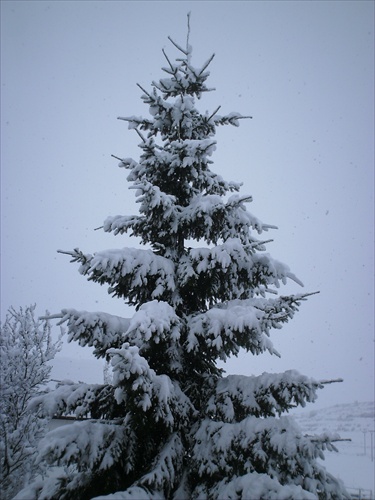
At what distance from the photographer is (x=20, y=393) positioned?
10.8 metres

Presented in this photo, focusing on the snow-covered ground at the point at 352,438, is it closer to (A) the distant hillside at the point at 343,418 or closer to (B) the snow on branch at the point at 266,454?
(A) the distant hillside at the point at 343,418

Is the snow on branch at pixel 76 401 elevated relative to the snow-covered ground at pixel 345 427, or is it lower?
elevated

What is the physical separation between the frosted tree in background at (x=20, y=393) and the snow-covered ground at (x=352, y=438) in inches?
1506

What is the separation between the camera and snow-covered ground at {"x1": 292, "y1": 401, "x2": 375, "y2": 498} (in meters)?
49.9

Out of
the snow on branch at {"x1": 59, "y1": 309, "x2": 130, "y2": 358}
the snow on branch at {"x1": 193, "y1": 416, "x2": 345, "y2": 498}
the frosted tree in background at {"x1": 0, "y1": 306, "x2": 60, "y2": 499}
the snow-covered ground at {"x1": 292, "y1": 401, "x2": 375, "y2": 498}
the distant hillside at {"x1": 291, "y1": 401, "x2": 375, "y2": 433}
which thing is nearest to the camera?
the snow on branch at {"x1": 193, "y1": 416, "x2": 345, "y2": 498}

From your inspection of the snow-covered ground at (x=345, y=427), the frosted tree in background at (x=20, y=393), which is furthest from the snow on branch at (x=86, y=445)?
the snow-covered ground at (x=345, y=427)

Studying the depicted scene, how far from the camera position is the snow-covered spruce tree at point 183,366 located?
12.8 feet

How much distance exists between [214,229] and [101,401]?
3.56 meters

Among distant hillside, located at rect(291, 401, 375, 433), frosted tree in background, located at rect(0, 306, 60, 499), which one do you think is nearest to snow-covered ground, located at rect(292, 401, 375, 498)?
distant hillside, located at rect(291, 401, 375, 433)

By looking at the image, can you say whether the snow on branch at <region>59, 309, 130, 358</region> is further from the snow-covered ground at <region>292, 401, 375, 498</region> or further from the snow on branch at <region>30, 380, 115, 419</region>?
the snow-covered ground at <region>292, 401, 375, 498</region>

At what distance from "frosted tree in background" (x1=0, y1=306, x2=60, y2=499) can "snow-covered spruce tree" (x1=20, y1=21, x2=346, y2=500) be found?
16.6 ft

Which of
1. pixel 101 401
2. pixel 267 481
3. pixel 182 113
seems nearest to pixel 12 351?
pixel 101 401

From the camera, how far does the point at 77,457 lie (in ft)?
12.6

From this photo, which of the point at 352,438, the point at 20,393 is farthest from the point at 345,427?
the point at 20,393
